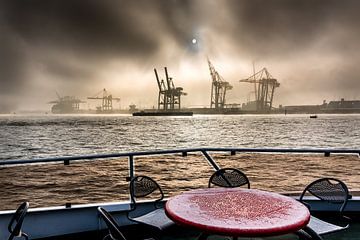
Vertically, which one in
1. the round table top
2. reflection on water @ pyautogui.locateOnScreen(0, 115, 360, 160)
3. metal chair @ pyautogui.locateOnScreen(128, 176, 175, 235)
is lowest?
reflection on water @ pyautogui.locateOnScreen(0, 115, 360, 160)

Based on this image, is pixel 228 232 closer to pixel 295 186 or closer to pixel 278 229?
pixel 278 229

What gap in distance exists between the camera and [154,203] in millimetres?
3682

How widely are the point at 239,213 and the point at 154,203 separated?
1732 millimetres

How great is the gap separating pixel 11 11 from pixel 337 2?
42128 mm

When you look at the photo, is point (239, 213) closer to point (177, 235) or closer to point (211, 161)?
point (177, 235)

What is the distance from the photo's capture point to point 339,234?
366 cm

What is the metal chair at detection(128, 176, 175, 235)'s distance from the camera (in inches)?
111

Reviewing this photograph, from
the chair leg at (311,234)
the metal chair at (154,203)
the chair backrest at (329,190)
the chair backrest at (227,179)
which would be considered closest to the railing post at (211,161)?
the chair backrest at (227,179)

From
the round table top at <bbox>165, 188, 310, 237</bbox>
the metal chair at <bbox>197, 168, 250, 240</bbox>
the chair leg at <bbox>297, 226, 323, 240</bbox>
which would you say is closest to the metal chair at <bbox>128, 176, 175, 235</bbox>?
the round table top at <bbox>165, 188, 310, 237</bbox>

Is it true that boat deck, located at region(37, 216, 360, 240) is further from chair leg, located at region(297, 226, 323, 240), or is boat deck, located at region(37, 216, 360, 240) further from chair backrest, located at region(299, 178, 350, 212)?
chair leg, located at region(297, 226, 323, 240)

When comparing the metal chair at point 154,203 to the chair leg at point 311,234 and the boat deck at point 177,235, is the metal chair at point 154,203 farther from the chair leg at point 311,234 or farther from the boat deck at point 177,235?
the chair leg at point 311,234

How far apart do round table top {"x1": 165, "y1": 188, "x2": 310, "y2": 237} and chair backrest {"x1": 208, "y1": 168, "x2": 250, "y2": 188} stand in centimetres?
85

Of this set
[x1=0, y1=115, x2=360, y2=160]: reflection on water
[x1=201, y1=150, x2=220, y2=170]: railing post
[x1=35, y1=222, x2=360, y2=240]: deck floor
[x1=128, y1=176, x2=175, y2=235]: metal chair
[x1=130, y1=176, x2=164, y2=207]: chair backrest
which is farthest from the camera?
[x1=0, y1=115, x2=360, y2=160]: reflection on water

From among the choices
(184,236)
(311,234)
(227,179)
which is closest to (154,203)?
(184,236)
